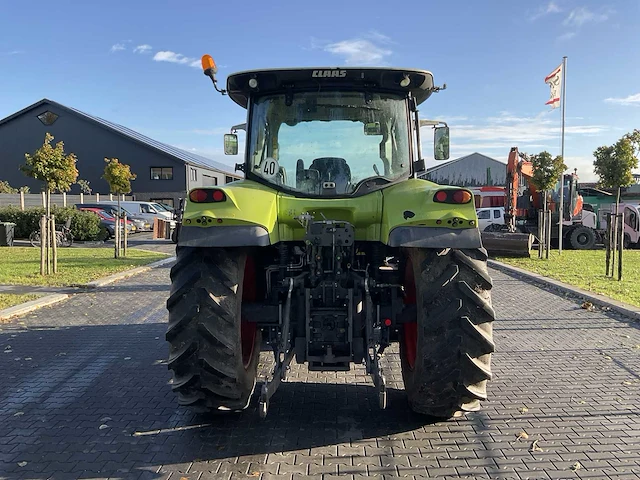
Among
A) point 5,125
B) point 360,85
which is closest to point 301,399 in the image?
point 360,85

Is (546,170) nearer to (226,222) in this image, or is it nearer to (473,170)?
(226,222)

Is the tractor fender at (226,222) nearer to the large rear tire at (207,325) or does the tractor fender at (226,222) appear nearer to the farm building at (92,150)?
the large rear tire at (207,325)

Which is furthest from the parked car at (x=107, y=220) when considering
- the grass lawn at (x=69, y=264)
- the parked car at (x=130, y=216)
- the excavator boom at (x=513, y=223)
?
the excavator boom at (x=513, y=223)

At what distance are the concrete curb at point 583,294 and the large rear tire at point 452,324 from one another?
17.1ft

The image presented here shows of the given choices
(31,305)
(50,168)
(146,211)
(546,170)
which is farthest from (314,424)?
(146,211)

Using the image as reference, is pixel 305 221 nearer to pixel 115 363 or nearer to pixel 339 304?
pixel 339 304

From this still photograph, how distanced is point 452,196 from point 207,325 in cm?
190

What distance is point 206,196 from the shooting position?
374cm

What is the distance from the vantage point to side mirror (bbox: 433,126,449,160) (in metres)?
5.33

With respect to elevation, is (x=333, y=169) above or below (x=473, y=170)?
below

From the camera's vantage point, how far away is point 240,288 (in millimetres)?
3850

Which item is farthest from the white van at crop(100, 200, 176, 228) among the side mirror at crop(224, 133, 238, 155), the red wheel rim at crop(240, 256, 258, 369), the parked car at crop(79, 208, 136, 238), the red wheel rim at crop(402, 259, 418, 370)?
the red wheel rim at crop(402, 259, 418, 370)

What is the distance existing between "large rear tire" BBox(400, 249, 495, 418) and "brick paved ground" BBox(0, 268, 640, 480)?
44 cm

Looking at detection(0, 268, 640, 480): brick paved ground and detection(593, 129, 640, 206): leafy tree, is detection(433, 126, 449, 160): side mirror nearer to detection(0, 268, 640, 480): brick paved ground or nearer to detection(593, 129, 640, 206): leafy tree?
detection(0, 268, 640, 480): brick paved ground
